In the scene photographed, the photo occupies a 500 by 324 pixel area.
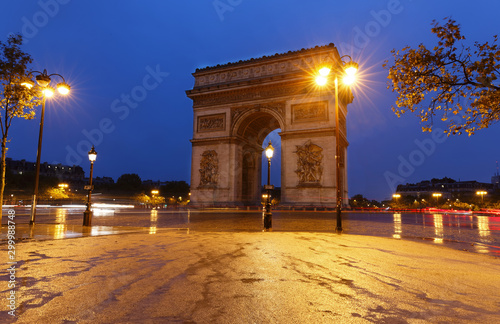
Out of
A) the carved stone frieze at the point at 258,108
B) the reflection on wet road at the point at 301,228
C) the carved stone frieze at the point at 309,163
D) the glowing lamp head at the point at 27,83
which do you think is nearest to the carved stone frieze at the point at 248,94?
the carved stone frieze at the point at 258,108

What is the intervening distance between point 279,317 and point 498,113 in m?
6.32

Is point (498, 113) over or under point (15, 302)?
over

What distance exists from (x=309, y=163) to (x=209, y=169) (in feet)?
32.5

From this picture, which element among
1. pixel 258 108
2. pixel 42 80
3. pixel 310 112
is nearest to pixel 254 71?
pixel 258 108

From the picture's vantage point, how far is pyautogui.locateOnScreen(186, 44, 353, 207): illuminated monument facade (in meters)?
25.3

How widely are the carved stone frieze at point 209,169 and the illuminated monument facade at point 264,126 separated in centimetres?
10

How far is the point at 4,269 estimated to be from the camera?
3.98 meters

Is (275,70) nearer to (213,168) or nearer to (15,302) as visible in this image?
(213,168)

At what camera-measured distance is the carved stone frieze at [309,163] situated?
25.1 meters

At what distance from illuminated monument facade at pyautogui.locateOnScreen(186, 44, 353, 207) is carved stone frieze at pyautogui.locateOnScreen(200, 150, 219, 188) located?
10cm

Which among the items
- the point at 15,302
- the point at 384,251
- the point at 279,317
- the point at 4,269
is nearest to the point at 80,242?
the point at 4,269

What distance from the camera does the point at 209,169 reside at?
2911 cm

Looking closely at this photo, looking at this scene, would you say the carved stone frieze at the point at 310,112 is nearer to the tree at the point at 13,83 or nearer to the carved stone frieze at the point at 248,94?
the carved stone frieze at the point at 248,94

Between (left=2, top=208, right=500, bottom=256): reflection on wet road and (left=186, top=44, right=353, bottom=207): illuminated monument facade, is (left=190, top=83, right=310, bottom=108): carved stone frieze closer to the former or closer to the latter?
(left=186, top=44, right=353, bottom=207): illuminated monument facade
